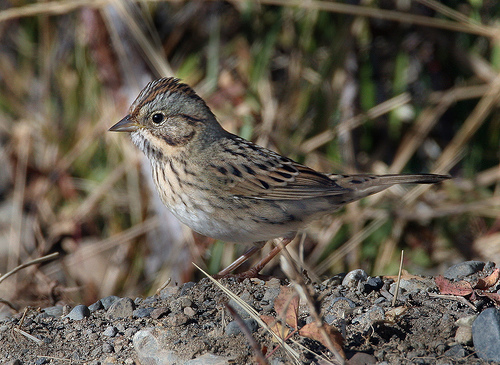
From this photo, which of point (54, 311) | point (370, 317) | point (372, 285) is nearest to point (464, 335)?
point (370, 317)

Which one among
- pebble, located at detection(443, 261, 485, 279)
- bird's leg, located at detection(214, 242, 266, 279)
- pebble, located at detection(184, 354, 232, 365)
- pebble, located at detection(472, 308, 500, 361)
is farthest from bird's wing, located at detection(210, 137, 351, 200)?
pebble, located at detection(472, 308, 500, 361)

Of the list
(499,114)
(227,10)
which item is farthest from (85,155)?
(499,114)

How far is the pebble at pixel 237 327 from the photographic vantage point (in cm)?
291

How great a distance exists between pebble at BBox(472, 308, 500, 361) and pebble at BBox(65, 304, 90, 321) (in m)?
1.92

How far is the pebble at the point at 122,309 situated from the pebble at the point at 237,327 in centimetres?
62

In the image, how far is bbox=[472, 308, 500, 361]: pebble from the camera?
2.63 meters

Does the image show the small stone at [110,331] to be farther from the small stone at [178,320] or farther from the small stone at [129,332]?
the small stone at [178,320]

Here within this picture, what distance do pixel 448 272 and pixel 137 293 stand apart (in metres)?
3.25

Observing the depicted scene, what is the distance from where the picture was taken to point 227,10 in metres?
6.35

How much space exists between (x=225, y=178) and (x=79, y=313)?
3.75 ft

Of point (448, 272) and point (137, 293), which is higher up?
point (448, 272)

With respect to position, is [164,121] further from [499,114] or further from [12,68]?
[12,68]

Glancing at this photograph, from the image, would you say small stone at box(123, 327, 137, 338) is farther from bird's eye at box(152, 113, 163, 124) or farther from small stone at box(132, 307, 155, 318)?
bird's eye at box(152, 113, 163, 124)

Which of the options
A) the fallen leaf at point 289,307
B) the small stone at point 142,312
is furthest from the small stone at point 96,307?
the fallen leaf at point 289,307
